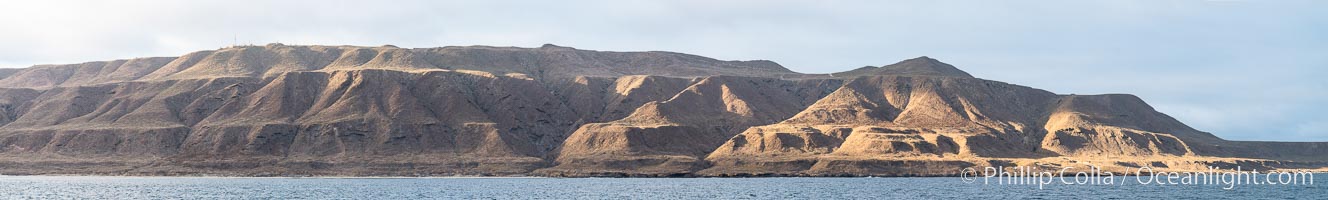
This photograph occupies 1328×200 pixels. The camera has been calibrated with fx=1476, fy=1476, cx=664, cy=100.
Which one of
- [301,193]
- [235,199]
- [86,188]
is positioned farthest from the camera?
[86,188]

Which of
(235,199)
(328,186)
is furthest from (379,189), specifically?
(235,199)

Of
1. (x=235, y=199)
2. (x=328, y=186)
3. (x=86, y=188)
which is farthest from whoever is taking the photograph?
(x=328, y=186)

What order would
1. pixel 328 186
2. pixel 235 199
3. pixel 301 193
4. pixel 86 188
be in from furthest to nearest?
pixel 328 186 → pixel 86 188 → pixel 301 193 → pixel 235 199

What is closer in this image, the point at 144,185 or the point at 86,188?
the point at 86,188

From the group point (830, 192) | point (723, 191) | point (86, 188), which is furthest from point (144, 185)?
point (830, 192)

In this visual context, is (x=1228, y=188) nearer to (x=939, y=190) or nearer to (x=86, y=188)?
(x=939, y=190)

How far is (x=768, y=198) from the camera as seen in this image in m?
155

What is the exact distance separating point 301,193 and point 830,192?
59.8 meters

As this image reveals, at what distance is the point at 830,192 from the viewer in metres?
170

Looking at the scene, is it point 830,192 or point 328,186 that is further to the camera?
point 328,186

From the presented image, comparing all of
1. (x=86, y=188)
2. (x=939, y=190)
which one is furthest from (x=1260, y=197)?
(x=86, y=188)

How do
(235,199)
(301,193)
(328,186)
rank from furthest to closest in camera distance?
(328,186)
(301,193)
(235,199)

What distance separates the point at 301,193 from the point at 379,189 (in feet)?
53.5

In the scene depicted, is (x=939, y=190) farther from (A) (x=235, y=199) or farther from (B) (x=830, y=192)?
(A) (x=235, y=199)
